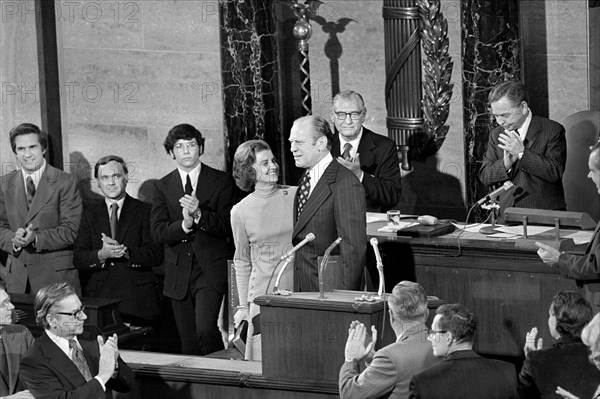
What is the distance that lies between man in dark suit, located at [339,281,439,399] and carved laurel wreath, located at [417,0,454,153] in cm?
397

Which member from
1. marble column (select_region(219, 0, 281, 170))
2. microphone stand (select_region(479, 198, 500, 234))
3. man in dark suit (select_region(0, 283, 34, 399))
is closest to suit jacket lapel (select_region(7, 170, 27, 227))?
marble column (select_region(219, 0, 281, 170))

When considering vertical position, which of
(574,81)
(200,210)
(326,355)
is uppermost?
(574,81)

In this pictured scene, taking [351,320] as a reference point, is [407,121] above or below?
above

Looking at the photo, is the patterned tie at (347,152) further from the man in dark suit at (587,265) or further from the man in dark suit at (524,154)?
the man in dark suit at (587,265)

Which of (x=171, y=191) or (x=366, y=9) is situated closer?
(x=171, y=191)

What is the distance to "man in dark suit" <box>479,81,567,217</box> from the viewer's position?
843 cm

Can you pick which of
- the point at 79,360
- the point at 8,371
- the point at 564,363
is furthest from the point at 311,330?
the point at 8,371

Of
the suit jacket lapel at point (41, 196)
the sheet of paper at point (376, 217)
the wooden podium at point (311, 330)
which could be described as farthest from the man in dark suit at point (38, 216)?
the wooden podium at point (311, 330)

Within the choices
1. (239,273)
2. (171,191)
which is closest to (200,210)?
(171,191)

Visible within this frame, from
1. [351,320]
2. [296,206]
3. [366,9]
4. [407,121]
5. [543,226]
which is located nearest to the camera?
[351,320]

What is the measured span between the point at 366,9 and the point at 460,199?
1749 mm

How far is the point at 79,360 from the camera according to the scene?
6848mm

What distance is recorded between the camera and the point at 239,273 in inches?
316

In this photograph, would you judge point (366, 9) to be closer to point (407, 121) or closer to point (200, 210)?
point (407, 121)
